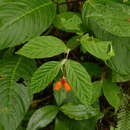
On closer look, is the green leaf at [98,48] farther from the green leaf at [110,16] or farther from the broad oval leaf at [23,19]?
the broad oval leaf at [23,19]

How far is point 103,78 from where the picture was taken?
1.74m

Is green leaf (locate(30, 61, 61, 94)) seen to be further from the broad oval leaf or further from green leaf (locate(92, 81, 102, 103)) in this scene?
green leaf (locate(92, 81, 102, 103))

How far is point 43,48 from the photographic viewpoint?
132cm

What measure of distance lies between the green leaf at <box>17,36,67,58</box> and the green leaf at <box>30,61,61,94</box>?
2.4 inches

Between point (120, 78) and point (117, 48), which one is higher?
point (117, 48)

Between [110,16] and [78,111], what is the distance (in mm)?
549

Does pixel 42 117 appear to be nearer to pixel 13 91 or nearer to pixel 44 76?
pixel 13 91

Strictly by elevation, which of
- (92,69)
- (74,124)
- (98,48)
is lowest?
(74,124)

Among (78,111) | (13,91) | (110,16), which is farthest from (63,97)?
(110,16)

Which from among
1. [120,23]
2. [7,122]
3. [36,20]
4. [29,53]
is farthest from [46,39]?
[7,122]

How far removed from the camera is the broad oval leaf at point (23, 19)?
1489mm

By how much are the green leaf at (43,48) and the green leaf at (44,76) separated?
6 centimetres

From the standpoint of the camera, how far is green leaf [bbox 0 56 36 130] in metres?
1.49

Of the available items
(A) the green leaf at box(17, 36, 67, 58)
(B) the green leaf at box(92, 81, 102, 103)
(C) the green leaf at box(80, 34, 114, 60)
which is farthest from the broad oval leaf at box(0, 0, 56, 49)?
(B) the green leaf at box(92, 81, 102, 103)
